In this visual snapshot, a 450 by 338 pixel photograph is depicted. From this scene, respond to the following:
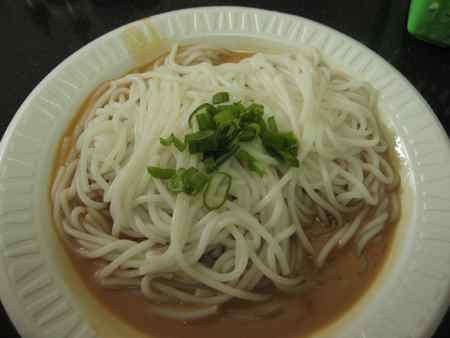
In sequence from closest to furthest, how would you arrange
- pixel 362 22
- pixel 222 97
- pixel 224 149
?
pixel 224 149, pixel 222 97, pixel 362 22

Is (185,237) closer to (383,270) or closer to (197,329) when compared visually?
(197,329)

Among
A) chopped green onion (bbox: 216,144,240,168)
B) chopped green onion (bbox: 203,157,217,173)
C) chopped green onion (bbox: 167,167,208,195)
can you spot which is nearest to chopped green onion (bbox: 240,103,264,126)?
chopped green onion (bbox: 216,144,240,168)

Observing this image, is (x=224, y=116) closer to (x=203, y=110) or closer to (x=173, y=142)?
(x=203, y=110)

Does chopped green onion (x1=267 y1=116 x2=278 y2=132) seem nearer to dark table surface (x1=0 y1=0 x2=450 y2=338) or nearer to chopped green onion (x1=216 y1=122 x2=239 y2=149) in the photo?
chopped green onion (x1=216 y1=122 x2=239 y2=149)

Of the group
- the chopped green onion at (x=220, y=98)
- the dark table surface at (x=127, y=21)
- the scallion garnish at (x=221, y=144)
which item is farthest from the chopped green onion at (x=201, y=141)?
the dark table surface at (x=127, y=21)

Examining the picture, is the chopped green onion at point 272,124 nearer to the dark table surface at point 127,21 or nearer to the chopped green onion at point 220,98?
the chopped green onion at point 220,98

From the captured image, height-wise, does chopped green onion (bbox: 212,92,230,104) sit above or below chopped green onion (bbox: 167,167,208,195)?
above

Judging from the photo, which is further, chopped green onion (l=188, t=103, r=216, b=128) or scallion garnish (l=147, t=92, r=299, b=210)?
chopped green onion (l=188, t=103, r=216, b=128)

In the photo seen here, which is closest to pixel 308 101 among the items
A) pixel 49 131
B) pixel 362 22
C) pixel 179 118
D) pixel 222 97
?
pixel 222 97
